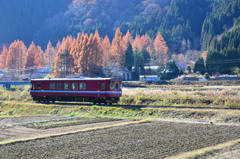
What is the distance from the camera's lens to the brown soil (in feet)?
40.1

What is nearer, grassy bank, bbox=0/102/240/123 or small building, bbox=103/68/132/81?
grassy bank, bbox=0/102/240/123

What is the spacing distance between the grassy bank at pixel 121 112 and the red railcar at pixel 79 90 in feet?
5.98

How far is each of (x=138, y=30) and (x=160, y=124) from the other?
13688 centimetres

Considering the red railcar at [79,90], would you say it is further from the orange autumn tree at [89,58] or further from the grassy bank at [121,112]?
the orange autumn tree at [89,58]

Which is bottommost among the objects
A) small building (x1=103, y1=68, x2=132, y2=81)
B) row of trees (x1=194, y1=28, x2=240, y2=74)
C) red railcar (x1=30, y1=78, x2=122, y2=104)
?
red railcar (x1=30, y1=78, x2=122, y2=104)

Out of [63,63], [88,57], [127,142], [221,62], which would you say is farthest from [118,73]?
[127,142]

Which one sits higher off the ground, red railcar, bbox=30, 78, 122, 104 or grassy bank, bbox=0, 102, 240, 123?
red railcar, bbox=30, 78, 122, 104

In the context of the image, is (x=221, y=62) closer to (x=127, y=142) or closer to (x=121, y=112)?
(x=121, y=112)

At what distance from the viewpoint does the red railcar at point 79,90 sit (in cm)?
2858

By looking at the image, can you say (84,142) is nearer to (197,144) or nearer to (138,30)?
(197,144)

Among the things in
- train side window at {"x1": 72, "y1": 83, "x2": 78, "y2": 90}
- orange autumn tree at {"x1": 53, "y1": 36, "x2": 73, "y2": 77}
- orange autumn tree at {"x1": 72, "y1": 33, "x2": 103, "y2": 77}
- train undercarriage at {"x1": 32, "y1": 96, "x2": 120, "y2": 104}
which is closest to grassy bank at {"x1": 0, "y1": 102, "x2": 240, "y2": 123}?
train undercarriage at {"x1": 32, "y1": 96, "x2": 120, "y2": 104}

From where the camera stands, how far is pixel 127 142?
47.0ft

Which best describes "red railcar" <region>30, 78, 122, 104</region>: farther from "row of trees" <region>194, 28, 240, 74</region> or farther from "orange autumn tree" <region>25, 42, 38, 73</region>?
"orange autumn tree" <region>25, 42, 38, 73</region>

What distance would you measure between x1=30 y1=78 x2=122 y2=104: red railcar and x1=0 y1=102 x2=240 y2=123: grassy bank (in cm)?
182
